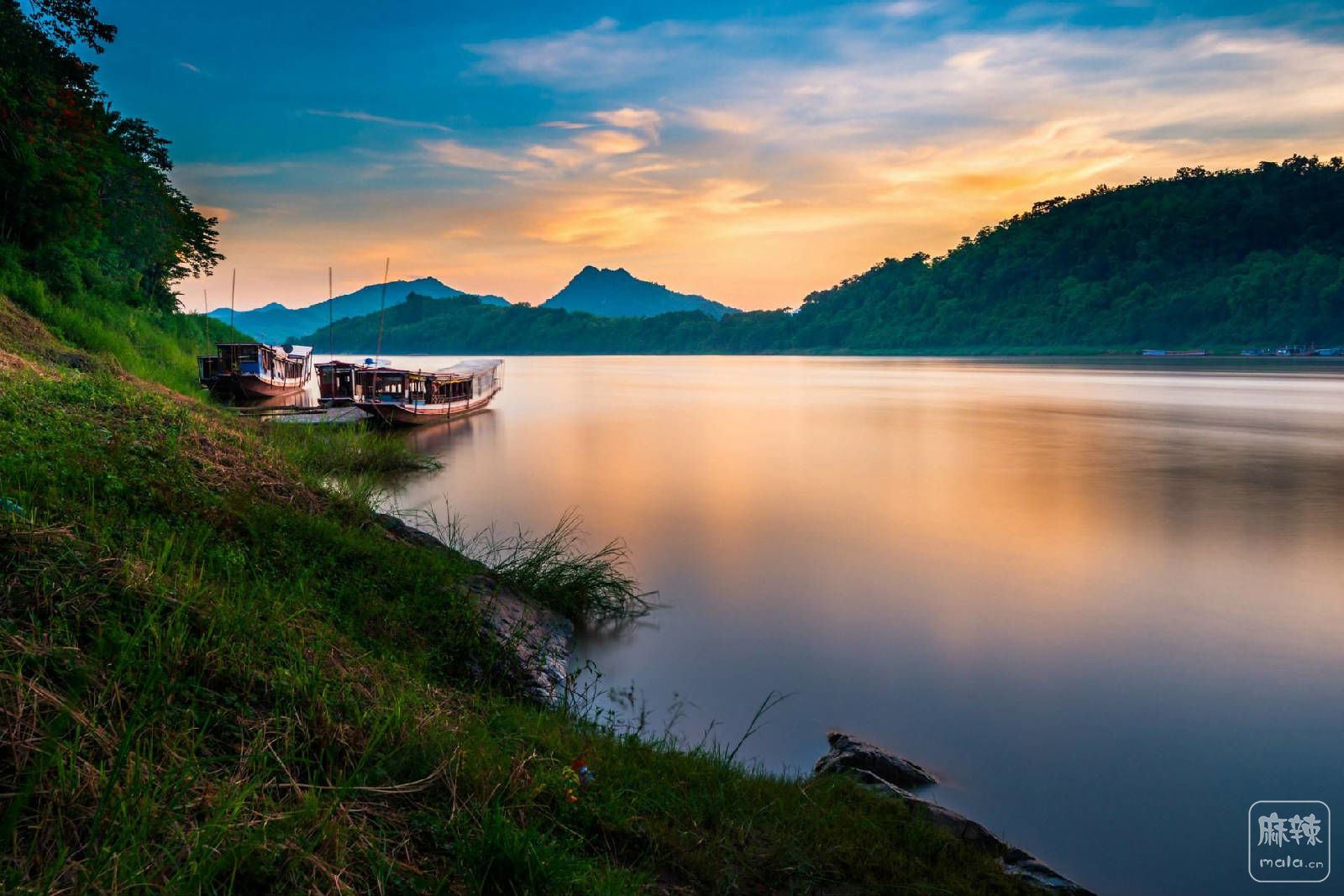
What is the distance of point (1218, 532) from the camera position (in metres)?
14.8

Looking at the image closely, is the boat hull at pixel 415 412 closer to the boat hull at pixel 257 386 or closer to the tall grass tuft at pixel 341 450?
the tall grass tuft at pixel 341 450

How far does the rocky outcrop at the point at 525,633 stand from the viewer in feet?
22.2

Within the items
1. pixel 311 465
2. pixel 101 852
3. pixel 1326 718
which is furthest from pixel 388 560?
pixel 1326 718

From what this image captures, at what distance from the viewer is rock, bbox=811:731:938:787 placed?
5969mm

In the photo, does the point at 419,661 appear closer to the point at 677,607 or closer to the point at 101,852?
the point at 101,852

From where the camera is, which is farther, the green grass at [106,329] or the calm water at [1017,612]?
the green grass at [106,329]

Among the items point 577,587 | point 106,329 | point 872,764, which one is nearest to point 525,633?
point 577,587

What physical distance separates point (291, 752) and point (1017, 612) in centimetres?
932

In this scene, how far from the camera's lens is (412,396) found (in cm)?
3050

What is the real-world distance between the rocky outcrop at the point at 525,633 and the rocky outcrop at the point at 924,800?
238cm

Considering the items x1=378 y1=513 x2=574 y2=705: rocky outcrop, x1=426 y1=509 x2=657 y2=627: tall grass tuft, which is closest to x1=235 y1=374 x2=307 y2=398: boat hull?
x1=426 y1=509 x2=657 y2=627: tall grass tuft

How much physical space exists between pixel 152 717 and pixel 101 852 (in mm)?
853

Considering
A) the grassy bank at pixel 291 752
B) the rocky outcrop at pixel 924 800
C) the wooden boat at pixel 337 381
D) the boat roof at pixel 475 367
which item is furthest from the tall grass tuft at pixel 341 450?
the boat roof at pixel 475 367

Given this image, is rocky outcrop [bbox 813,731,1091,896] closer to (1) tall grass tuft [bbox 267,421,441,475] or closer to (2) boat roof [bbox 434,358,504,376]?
(1) tall grass tuft [bbox 267,421,441,475]
